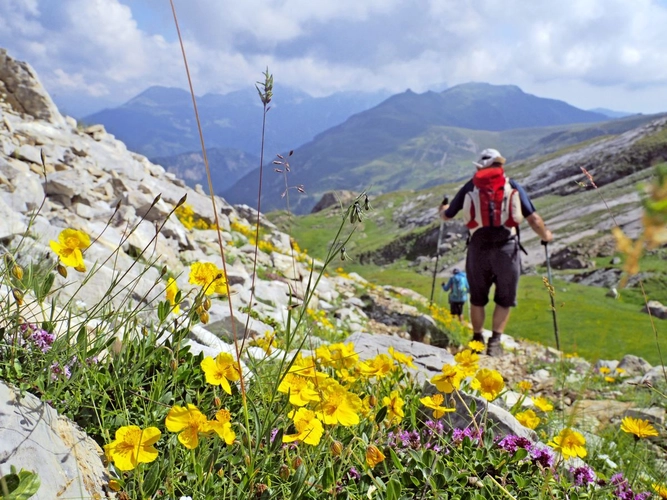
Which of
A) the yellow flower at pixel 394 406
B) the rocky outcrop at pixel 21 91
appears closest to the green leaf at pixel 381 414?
the yellow flower at pixel 394 406

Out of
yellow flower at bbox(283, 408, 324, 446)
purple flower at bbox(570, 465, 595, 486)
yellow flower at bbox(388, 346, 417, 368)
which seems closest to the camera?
yellow flower at bbox(283, 408, 324, 446)

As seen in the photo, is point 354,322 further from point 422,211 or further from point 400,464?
point 422,211

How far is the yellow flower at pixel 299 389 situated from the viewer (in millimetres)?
1883

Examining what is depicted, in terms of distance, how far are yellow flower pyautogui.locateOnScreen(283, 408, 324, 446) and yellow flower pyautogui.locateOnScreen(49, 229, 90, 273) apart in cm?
121

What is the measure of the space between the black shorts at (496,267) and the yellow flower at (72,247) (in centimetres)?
716

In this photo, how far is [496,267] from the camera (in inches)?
328

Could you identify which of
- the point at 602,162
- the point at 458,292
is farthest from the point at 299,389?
the point at 602,162

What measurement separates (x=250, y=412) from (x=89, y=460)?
0.73 meters

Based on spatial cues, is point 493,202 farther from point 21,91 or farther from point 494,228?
point 21,91

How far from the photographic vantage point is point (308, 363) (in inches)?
96.3

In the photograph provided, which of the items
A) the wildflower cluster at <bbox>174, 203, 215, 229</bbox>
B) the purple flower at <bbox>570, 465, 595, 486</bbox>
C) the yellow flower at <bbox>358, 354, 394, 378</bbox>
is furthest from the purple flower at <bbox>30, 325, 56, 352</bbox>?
the wildflower cluster at <bbox>174, 203, 215, 229</bbox>

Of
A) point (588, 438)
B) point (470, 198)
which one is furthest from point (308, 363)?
point (470, 198)

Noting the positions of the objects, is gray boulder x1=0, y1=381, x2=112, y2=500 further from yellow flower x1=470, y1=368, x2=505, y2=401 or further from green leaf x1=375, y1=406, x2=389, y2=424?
yellow flower x1=470, y1=368, x2=505, y2=401

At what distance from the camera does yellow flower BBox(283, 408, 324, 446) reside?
1853 millimetres
